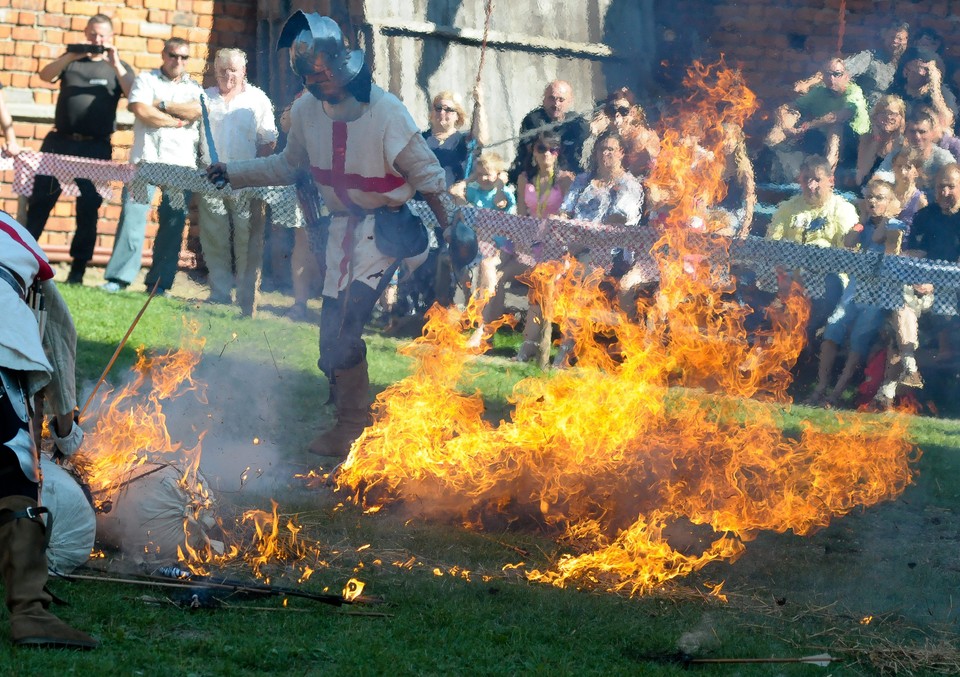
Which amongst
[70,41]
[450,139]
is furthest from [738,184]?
[70,41]

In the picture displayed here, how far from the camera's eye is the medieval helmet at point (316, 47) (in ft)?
22.9

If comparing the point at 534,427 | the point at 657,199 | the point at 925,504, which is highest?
the point at 657,199

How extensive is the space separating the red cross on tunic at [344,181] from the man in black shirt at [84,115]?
5864 mm

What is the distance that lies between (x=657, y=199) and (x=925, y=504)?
12.5 ft

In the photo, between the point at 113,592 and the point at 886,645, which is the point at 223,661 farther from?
the point at 886,645

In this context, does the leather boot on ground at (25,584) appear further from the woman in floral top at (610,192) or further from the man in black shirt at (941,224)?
the man in black shirt at (941,224)

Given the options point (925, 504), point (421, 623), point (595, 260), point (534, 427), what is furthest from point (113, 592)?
point (595, 260)

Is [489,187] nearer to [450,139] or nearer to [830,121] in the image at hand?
[450,139]

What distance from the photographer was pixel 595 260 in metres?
10.2

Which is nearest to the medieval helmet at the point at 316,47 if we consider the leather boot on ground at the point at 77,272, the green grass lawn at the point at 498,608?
the green grass lawn at the point at 498,608

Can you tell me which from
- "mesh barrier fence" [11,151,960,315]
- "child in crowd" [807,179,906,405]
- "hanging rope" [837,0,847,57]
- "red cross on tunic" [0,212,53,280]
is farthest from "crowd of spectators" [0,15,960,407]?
"red cross on tunic" [0,212,53,280]

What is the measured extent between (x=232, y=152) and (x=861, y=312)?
18.7ft

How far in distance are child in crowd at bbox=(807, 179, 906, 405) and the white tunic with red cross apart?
13.9 ft

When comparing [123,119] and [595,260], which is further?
[123,119]
